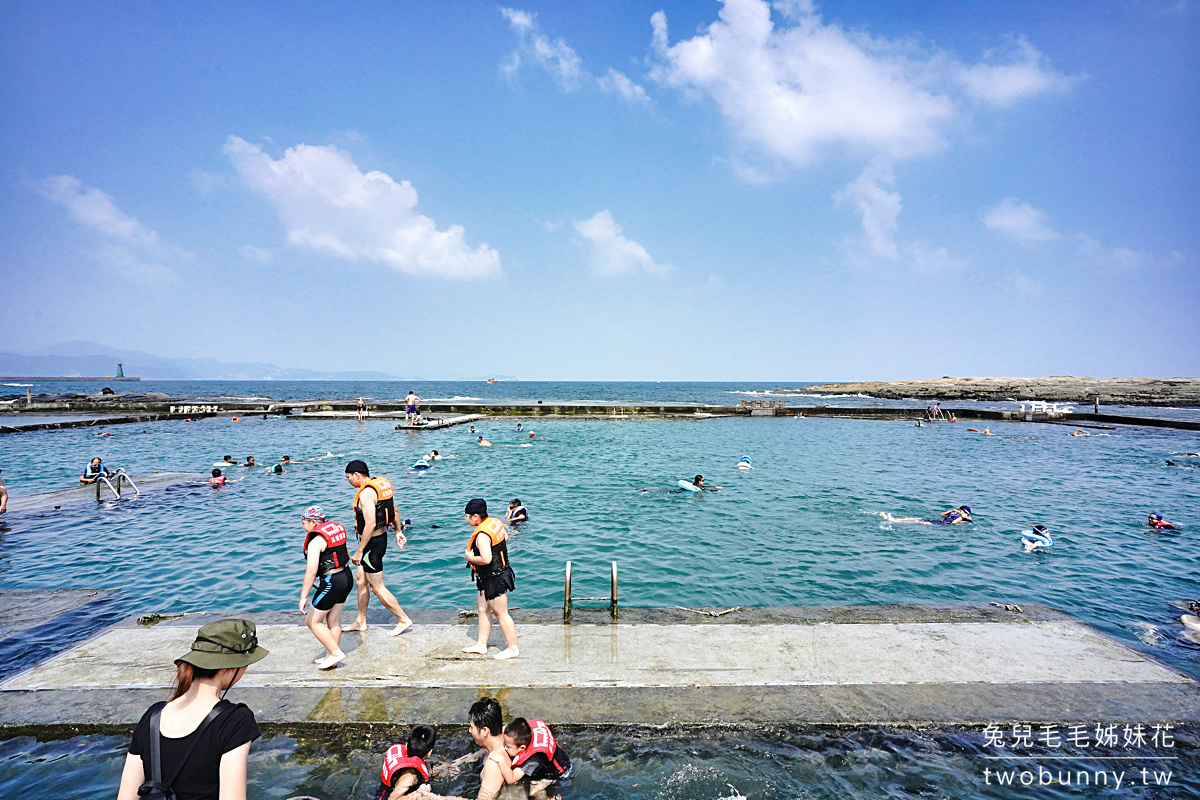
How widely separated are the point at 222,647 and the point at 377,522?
5413mm

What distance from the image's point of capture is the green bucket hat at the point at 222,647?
9.20 ft

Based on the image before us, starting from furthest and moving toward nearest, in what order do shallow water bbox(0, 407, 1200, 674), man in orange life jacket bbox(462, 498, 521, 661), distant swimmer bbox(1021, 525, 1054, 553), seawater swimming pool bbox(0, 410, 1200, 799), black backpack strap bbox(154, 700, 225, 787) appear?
1. distant swimmer bbox(1021, 525, 1054, 553)
2. shallow water bbox(0, 407, 1200, 674)
3. man in orange life jacket bbox(462, 498, 521, 661)
4. seawater swimming pool bbox(0, 410, 1200, 799)
5. black backpack strap bbox(154, 700, 225, 787)

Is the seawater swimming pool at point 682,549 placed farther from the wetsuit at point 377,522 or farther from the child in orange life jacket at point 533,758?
the wetsuit at point 377,522

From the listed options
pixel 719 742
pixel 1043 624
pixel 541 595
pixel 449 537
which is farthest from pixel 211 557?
pixel 1043 624

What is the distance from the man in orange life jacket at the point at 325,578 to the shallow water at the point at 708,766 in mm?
1285

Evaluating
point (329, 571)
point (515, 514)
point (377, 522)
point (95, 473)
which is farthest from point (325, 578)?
point (95, 473)

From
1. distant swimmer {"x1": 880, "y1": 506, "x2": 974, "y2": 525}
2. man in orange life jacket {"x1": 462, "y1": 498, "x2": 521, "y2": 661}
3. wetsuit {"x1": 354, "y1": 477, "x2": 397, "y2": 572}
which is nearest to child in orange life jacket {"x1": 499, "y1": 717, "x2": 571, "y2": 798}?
man in orange life jacket {"x1": 462, "y1": 498, "x2": 521, "y2": 661}

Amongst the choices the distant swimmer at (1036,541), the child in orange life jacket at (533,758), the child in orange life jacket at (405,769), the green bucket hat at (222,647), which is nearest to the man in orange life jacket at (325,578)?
the child in orange life jacket at (405,769)

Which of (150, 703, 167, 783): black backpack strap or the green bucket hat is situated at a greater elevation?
the green bucket hat

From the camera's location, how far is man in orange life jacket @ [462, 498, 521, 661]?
7.19m

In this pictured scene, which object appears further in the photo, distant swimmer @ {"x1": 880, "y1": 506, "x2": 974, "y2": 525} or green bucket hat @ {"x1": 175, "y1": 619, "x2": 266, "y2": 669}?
distant swimmer @ {"x1": 880, "y1": 506, "x2": 974, "y2": 525}

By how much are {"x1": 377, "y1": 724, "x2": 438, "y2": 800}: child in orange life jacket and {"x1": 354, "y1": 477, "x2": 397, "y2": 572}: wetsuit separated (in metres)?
3.12

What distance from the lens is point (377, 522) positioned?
26.7 feet

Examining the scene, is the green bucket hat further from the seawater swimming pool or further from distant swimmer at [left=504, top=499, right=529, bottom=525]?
distant swimmer at [left=504, top=499, right=529, bottom=525]
